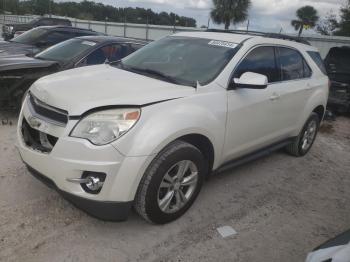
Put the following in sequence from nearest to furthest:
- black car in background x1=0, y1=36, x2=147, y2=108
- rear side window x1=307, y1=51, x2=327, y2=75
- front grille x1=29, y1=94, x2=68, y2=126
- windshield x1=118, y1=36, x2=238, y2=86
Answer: front grille x1=29, y1=94, x2=68, y2=126 < windshield x1=118, y1=36, x2=238, y2=86 < rear side window x1=307, y1=51, x2=327, y2=75 < black car in background x1=0, y1=36, x2=147, y2=108

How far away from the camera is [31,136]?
3326 millimetres

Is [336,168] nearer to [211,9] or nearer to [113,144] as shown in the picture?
[113,144]

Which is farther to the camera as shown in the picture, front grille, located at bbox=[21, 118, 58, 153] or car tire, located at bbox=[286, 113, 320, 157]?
car tire, located at bbox=[286, 113, 320, 157]

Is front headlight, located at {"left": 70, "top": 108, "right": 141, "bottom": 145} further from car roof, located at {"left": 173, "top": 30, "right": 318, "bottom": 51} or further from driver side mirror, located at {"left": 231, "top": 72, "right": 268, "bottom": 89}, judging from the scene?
car roof, located at {"left": 173, "top": 30, "right": 318, "bottom": 51}

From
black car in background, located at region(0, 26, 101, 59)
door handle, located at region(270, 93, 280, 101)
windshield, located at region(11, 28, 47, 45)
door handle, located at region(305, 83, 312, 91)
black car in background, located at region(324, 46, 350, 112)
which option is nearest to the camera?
door handle, located at region(270, 93, 280, 101)

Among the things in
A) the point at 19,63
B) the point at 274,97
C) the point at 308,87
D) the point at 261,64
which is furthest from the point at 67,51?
the point at 308,87

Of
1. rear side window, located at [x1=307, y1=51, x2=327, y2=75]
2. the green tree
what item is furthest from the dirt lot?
the green tree

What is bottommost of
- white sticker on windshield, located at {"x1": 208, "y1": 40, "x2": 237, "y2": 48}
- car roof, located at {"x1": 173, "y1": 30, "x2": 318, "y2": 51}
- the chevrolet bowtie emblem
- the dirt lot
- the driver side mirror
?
the dirt lot

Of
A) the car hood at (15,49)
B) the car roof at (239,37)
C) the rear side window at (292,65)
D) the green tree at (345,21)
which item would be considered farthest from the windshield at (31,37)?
the green tree at (345,21)

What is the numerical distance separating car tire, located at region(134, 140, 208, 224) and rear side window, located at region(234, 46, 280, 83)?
3.62 ft

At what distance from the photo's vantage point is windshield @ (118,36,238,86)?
384 cm

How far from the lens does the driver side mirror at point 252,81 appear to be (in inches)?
146

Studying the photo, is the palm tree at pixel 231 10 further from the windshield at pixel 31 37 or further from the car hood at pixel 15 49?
the car hood at pixel 15 49

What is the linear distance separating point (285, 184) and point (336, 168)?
138 centimetres
